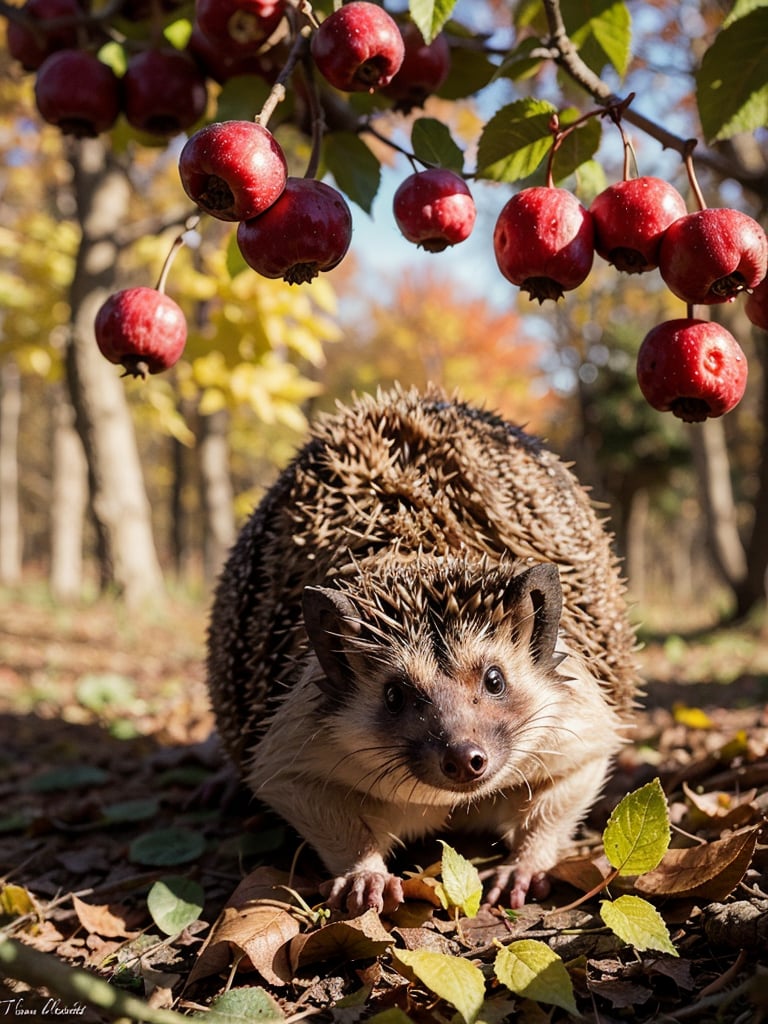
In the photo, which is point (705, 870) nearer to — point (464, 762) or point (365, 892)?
point (464, 762)

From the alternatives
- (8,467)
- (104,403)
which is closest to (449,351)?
(8,467)

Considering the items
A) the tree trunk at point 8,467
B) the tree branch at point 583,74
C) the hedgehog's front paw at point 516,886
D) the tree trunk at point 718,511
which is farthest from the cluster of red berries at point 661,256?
the tree trunk at point 8,467

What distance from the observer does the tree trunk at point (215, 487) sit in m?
15.3

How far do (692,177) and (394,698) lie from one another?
64.6 inches

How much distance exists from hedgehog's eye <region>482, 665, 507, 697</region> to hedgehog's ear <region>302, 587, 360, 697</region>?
420mm

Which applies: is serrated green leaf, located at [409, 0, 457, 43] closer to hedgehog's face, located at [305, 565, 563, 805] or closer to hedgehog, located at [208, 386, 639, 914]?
hedgehog, located at [208, 386, 639, 914]

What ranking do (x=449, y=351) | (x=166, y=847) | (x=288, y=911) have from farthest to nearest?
(x=449, y=351) < (x=166, y=847) < (x=288, y=911)

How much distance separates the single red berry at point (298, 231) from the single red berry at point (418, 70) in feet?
2.67

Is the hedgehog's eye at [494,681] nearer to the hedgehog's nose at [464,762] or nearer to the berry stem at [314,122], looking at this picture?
the hedgehog's nose at [464,762]

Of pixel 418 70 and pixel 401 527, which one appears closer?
pixel 418 70

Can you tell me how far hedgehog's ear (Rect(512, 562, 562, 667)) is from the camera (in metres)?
2.51

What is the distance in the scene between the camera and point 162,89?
9.01 feet

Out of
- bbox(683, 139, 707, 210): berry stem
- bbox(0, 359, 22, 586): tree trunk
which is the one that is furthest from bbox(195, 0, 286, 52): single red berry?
bbox(0, 359, 22, 586): tree trunk

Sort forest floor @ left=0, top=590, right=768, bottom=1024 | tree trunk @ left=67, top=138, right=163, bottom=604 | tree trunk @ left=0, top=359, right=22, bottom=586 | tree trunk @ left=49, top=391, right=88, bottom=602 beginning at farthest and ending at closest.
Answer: tree trunk @ left=0, top=359, right=22, bottom=586 < tree trunk @ left=49, top=391, right=88, bottom=602 < tree trunk @ left=67, top=138, right=163, bottom=604 < forest floor @ left=0, top=590, right=768, bottom=1024
